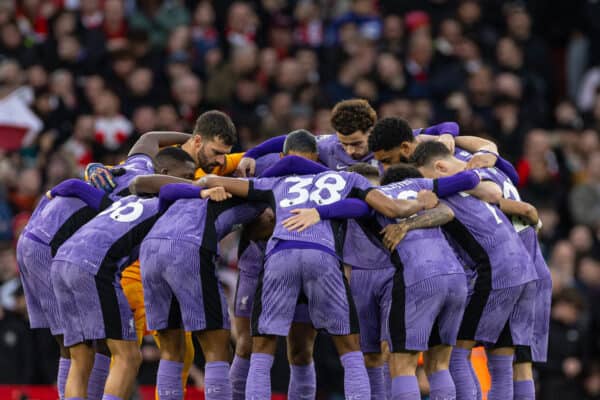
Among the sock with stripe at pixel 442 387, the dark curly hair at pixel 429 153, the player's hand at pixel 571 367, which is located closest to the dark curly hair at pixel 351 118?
the dark curly hair at pixel 429 153

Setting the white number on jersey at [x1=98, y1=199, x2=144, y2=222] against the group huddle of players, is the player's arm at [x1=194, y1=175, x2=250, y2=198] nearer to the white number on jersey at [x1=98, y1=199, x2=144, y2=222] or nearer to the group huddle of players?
the group huddle of players

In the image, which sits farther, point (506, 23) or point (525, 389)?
point (506, 23)

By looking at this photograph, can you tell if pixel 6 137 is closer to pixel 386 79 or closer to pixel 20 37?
pixel 20 37

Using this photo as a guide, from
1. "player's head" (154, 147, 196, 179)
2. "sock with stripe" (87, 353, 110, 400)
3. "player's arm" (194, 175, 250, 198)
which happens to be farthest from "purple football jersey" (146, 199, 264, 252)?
"sock with stripe" (87, 353, 110, 400)

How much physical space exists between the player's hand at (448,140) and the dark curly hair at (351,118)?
668mm

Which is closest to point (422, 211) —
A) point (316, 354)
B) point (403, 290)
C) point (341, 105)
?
point (403, 290)

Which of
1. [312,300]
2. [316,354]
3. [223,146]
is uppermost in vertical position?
[223,146]

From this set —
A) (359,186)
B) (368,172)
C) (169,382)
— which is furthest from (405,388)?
(368,172)

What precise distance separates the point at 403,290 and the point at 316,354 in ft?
13.9

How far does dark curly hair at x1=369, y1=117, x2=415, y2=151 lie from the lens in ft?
37.5

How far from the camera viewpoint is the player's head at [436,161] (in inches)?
438

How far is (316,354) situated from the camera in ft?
47.4

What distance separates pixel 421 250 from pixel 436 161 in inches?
40.3

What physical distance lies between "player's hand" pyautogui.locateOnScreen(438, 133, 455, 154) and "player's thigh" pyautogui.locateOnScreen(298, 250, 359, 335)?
6.61 ft
